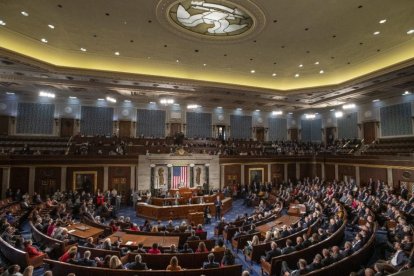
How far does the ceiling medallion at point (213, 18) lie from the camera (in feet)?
33.0

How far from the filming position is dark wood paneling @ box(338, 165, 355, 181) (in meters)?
19.3

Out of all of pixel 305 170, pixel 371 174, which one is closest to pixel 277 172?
pixel 305 170

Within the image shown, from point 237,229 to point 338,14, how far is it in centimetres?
989

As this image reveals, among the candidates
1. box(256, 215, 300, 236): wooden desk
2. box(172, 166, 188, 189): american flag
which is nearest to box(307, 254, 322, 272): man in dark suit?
box(256, 215, 300, 236): wooden desk

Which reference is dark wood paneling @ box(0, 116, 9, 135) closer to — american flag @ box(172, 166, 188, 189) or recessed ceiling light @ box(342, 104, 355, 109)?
american flag @ box(172, 166, 188, 189)

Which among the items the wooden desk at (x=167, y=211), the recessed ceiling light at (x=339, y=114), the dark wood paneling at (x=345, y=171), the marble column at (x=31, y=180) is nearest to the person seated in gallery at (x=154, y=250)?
the wooden desk at (x=167, y=211)

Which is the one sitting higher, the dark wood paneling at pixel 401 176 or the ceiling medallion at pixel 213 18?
the ceiling medallion at pixel 213 18

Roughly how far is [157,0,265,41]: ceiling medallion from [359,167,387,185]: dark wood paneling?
13039mm

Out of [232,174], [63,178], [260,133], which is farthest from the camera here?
[260,133]

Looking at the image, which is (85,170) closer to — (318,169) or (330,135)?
(318,169)

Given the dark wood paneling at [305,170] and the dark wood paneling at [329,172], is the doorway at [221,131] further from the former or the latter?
the dark wood paneling at [329,172]

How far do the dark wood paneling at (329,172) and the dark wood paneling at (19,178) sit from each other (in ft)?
76.1

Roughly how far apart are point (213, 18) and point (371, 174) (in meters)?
15.5

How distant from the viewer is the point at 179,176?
18391 millimetres
